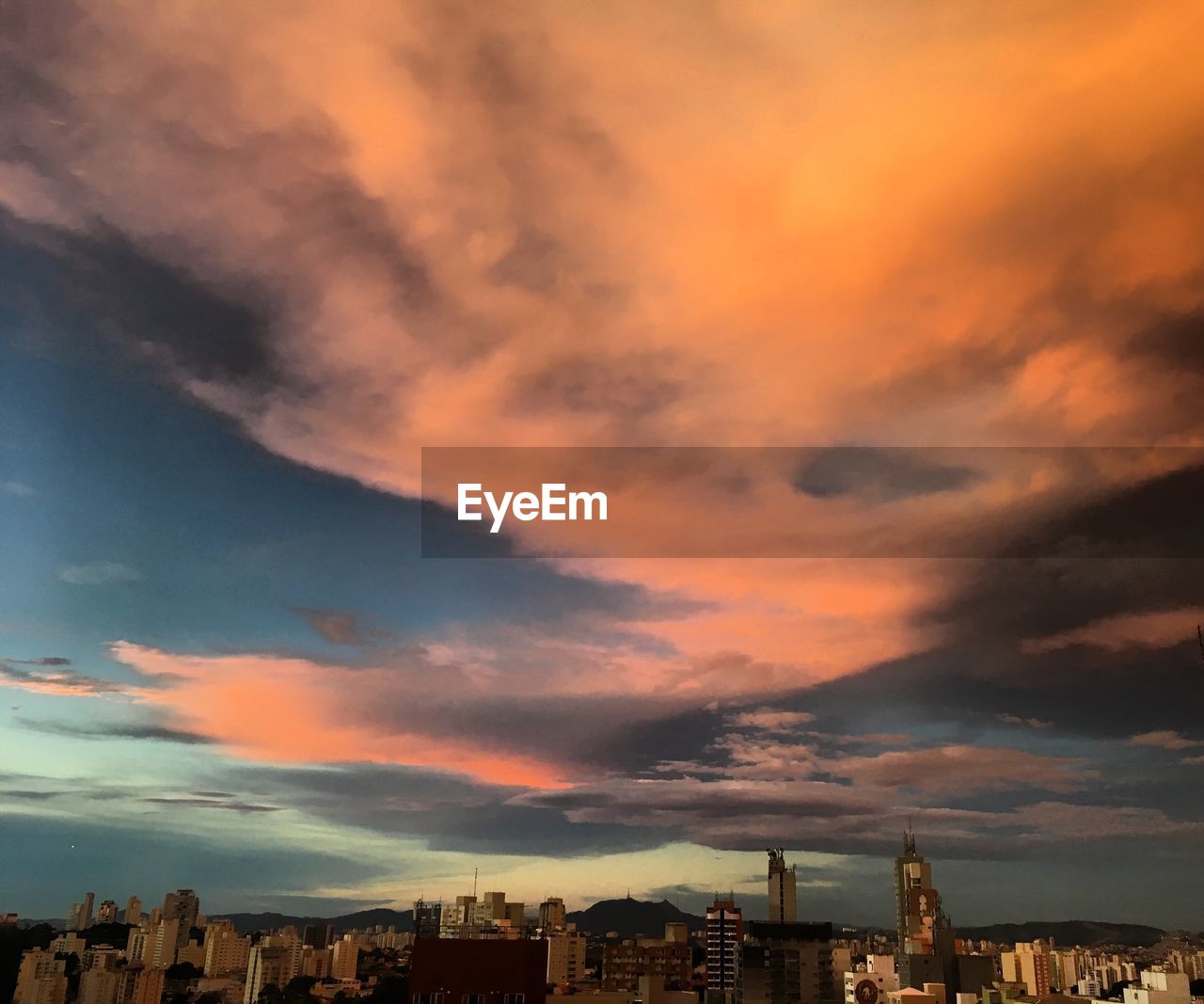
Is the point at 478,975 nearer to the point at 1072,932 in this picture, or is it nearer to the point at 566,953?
the point at 566,953

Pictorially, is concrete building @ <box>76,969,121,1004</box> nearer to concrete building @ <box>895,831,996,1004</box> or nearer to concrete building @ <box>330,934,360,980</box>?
concrete building @ <box>330,934,360,980</box>

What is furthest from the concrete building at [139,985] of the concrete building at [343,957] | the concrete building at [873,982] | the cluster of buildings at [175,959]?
the concrete building at [873,982]

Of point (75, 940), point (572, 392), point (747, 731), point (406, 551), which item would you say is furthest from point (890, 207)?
point (75, 940)

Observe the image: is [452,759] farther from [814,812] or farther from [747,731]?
[814,812]

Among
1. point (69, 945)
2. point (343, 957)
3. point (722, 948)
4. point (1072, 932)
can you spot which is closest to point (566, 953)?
point (722, 948)

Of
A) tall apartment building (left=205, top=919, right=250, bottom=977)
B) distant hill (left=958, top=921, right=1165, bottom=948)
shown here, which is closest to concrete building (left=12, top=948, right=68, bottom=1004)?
tall apartment building (left=205, top=919, right=250, bottom=977)

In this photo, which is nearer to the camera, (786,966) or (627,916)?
(627,916)
